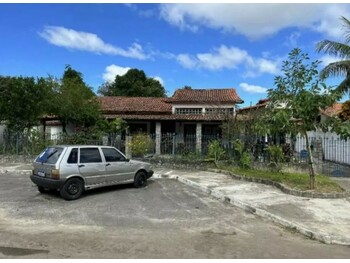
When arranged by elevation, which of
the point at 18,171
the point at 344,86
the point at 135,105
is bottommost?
the point at 18,171

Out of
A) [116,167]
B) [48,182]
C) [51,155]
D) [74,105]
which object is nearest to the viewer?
[48,182]

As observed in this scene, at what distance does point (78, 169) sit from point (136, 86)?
4139 cm

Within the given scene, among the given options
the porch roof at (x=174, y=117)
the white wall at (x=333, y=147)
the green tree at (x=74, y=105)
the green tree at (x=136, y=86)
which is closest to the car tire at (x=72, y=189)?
the white wall at (x=333, y=147)

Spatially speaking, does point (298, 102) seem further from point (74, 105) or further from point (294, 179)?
point (74, 105)

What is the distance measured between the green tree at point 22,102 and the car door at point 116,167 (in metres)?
12.9

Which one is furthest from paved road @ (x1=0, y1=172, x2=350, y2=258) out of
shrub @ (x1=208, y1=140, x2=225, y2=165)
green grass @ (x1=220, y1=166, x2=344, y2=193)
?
shrub @ (x1=208, y1=140, x2=225, y2=165)

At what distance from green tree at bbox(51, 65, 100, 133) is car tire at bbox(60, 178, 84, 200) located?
1690 cm

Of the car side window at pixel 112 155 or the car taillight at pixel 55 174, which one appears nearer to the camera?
the car taillight at pixel 55 174

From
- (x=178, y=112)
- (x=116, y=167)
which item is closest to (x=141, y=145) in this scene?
(x=116, y=167)

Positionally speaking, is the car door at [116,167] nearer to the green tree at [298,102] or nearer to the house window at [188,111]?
the green tree at [298,102]

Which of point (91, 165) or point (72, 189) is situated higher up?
point (91, 165)

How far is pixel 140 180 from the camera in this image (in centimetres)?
1314

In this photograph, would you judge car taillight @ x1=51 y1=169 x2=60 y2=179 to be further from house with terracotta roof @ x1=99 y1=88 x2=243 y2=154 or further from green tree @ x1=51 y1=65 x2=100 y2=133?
house with terracotta roof @ x1=99 y1=88 x2=243 y2=154

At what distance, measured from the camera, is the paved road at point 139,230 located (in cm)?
631
